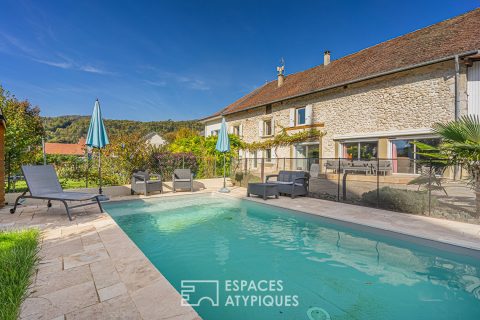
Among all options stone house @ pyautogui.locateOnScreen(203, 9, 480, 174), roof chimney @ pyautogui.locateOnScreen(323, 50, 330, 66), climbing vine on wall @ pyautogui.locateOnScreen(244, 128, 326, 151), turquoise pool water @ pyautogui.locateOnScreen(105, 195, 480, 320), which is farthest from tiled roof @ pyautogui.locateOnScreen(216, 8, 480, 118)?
turquoise pool water @ pyautogui.locateOnScreen(105, 195, 480, 320)

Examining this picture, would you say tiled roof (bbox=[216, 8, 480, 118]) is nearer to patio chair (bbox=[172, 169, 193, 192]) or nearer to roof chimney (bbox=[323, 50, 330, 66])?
roof chimney (bbox=[323, 50, 330, 66])

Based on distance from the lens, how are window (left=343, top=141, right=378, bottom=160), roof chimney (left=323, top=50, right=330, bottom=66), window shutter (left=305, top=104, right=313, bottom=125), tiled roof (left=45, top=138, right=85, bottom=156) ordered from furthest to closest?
tiled roof (left=45, top=138, right=85, bottom=156), roof chimney (left=323, top=50, right=330, bottom=66), window shutter (left=305, top=104, right=313, bottom=125), window (left=343, top=141, right=378, bottom=160)

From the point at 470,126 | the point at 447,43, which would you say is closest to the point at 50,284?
the point at 470,126

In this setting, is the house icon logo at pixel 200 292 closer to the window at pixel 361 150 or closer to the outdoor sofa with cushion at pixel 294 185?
the outdoor sofa with cushion at pixel 294 185

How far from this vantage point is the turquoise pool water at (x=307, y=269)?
291cm

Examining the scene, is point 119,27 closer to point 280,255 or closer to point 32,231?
point 32,231

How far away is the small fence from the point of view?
6.11 metres

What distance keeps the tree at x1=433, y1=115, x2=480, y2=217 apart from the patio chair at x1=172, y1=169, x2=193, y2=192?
27.5ft

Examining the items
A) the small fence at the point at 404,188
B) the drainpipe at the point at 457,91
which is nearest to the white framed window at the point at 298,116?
the small fence at the point at 404,188

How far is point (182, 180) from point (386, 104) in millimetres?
10362

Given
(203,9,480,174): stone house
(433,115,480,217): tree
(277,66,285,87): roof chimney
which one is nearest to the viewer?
(433,115,480,217): tree

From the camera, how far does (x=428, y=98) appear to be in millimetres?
10852

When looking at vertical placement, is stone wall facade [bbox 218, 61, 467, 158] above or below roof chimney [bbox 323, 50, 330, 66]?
below

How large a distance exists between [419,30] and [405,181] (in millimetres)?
11829
